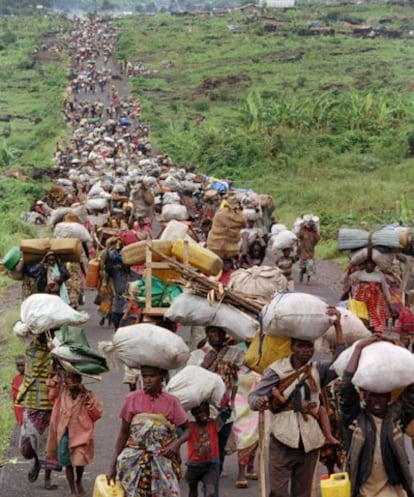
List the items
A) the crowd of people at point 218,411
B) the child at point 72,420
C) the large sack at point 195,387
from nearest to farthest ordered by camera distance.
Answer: the crowd of people at point 218,411 < the large sack at point 195,387 < the child at point 72,420

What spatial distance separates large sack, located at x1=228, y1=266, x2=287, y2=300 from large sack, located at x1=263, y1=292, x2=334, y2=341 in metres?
1.60

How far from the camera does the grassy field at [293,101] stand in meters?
33.3

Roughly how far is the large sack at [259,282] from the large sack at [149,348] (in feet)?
4.37

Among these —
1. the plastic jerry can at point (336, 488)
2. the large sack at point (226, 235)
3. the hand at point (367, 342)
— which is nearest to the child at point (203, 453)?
the plastic jerry can at point (336, 488)

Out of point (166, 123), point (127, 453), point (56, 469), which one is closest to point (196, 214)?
point (56, 469)

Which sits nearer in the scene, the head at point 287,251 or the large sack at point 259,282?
the large sack at point 259,282

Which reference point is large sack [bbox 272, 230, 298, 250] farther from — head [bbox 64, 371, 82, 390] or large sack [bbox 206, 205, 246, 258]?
head [bbox 64, 371, 82, 390]

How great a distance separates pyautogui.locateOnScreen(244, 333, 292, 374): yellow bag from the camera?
7.30 metres

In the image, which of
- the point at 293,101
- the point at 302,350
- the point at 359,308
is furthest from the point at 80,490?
the point at 293,101

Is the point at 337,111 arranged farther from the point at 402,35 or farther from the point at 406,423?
the point at 402,35

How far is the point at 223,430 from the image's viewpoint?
27.8 feet

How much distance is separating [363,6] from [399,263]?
94.0 m

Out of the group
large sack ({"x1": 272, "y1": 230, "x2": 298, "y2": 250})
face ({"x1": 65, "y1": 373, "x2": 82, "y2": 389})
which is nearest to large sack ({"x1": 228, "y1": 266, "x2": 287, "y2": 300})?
face ({"x1": 65, "y1": 373, "x2": 82, "y2": 389})

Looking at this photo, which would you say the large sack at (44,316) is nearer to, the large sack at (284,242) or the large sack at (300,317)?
the large sack at (300,317)
